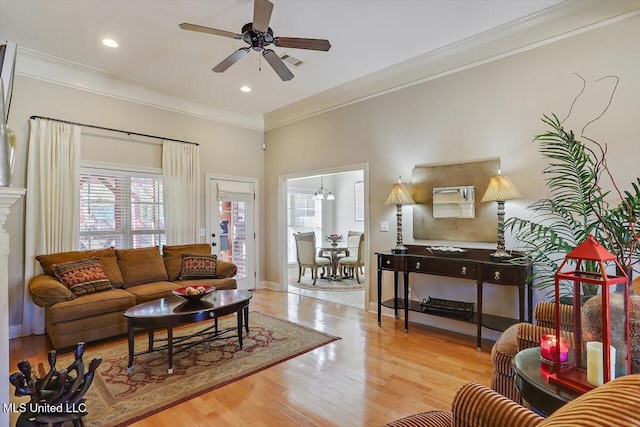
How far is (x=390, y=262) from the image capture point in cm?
392

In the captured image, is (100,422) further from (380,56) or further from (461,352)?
(380,56)

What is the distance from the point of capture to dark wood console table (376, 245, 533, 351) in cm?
303

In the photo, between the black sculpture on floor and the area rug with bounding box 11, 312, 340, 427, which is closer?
the black sculpture on floor

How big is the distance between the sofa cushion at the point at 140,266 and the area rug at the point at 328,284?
9.11ft

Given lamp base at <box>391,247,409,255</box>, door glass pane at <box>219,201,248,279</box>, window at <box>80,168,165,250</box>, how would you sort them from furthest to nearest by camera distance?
door glass pane at <box>219,201,248,279</box>
window at <box>80,168,165,250</box>
lamp base at <box>391,247,409,255</box>

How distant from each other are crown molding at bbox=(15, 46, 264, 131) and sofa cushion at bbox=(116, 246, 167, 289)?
2.18 metres

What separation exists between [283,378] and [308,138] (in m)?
3.84

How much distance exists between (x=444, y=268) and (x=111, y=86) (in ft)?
16.1

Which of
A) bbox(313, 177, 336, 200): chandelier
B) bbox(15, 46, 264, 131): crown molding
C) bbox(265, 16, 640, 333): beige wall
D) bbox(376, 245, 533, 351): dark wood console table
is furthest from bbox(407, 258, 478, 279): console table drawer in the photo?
bbox(313, 177, 336, 200): chandelier

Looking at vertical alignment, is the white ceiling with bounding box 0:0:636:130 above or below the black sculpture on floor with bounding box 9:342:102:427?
above

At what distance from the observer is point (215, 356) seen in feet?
10.1

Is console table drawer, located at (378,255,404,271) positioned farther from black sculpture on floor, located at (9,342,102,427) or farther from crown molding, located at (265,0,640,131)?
black sculpture on floor, located at (9,342,102,427)

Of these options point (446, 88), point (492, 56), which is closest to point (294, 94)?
point (446, 88)

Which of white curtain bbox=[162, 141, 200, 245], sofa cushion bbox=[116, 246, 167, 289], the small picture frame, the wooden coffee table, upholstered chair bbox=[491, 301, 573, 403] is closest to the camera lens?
upholstered chair bbox=[491, 301, 573, 403]
